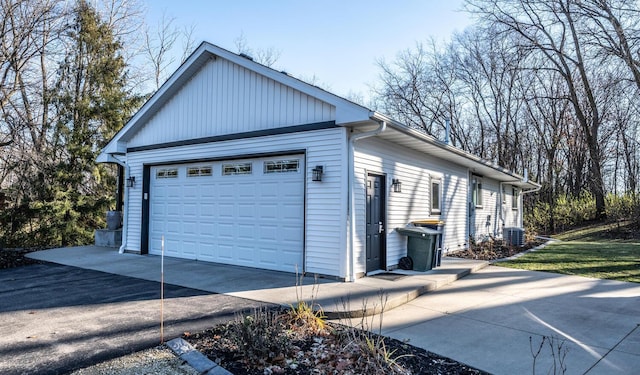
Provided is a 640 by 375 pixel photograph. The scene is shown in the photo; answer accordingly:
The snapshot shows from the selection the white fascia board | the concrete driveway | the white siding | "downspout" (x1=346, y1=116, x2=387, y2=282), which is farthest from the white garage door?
the white siding

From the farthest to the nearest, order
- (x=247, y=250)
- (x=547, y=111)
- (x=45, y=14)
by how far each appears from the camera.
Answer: (x=547, y=111) < (x=45, y=14) < (x=247, y=250)

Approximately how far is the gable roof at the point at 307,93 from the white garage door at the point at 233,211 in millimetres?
1344

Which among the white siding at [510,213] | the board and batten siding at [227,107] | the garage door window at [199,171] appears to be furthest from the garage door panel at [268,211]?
the white siding at [510,213]

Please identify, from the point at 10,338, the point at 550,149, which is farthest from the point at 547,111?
the point at 10,338

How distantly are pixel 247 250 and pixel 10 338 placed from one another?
4.71 m

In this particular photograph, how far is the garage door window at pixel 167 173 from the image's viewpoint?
Result: 33.3ft

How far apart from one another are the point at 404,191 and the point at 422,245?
133 centimetres

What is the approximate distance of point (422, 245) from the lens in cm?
850

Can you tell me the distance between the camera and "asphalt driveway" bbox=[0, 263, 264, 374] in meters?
3.71

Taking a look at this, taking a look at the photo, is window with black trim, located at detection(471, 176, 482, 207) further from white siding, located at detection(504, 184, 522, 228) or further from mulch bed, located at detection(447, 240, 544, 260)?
white siding, located at detection(504, 184, 522, 228)

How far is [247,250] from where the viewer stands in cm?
854

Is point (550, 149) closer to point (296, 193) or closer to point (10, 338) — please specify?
point (296, 193)

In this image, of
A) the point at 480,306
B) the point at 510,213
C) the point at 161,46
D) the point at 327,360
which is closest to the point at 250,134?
the point at 480,306

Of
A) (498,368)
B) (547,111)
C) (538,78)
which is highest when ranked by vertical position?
(538,78)
